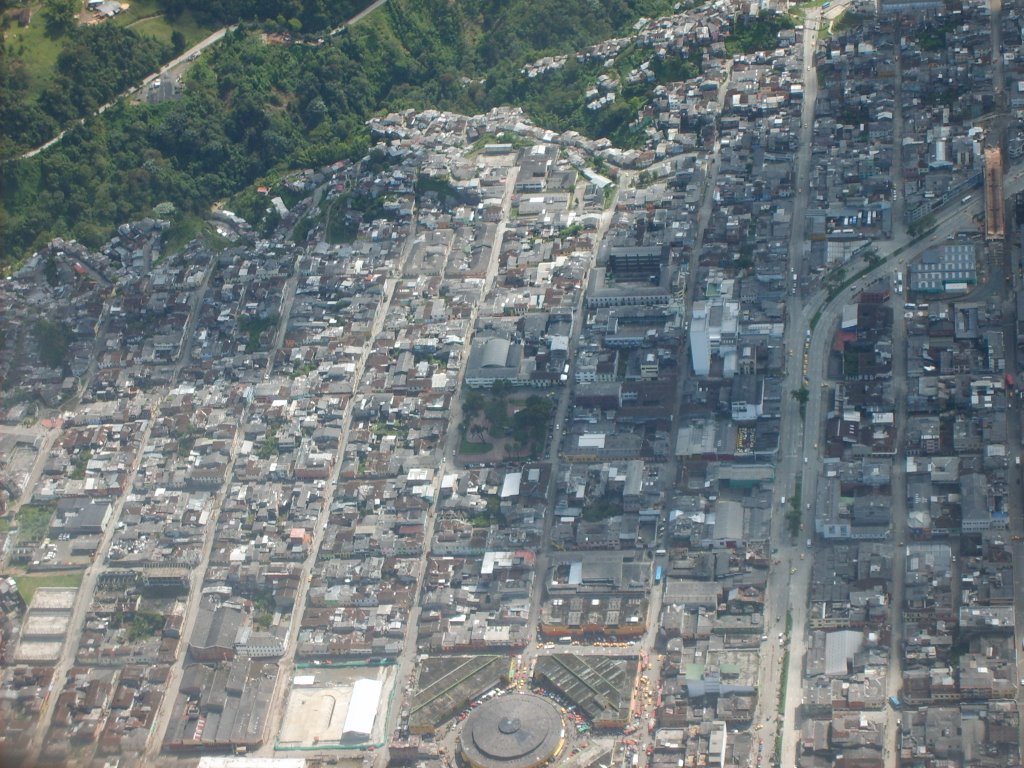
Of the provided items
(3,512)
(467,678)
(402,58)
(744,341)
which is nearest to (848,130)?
(744,341)

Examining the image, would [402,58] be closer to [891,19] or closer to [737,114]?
[737,114]

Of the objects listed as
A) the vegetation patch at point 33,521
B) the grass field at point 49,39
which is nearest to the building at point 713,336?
the vegetation patch at point 33,521

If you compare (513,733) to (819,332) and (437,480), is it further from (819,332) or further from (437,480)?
(819,332)

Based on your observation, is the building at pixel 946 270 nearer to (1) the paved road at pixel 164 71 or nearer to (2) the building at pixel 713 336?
(2) the building at pixel 713 336

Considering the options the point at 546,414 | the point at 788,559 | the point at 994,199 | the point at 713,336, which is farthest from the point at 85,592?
the point at 994,199

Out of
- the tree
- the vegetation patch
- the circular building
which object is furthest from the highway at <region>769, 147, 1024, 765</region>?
the tree

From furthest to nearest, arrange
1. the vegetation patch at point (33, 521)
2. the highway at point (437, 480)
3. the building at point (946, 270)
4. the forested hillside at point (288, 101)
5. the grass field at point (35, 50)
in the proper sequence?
the grass field at point (35, 50) → the forested hillside at point (288, 101) → the vegetation patch at point (33, 521) → the building at point (946, 270) → the highway at point (437, 480)

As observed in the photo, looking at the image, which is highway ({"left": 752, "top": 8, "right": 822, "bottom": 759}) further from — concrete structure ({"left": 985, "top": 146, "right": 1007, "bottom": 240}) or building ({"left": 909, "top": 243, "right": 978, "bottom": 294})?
concrete structure ({"left": 985, "top": 146, "right": 1007, "bottom": 240})
